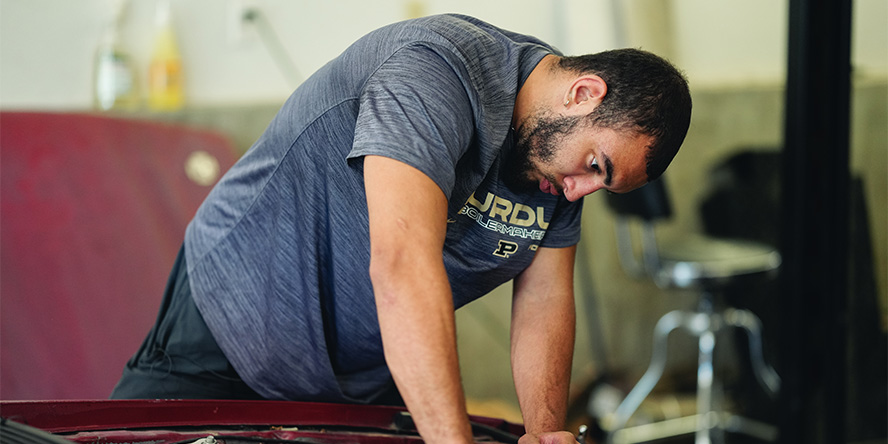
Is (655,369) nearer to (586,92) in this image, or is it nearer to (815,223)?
(815,223)

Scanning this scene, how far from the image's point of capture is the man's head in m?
0.97

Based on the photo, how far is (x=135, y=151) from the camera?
174 cm

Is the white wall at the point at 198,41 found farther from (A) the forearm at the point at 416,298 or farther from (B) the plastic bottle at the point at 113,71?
(A) the forearm at the point at 416,298

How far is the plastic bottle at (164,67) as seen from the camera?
5.83ft

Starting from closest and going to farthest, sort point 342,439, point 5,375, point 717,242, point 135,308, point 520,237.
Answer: point 342,439 → point 520,237 → point 5,375 → point 135,308 → point 717,242

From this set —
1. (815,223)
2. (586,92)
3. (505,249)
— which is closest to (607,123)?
(586,92)

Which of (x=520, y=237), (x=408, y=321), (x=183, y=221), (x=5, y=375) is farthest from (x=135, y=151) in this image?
(x=408, y=321)

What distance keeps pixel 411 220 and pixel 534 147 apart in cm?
29

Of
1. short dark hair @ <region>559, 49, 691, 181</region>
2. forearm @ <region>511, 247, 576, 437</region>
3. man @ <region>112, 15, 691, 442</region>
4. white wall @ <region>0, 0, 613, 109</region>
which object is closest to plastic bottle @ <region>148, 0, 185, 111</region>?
white wall @ <region>0, 0, 613, 109</region>

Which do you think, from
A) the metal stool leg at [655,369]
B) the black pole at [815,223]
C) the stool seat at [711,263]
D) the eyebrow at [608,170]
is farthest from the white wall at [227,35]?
the metal stool leg at [655,369]

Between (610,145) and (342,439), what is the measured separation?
1.70 ft

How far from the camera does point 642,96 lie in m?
0.96

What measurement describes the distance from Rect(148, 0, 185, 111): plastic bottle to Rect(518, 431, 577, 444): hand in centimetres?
129

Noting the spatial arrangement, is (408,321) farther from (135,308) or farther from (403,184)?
(135,308)
